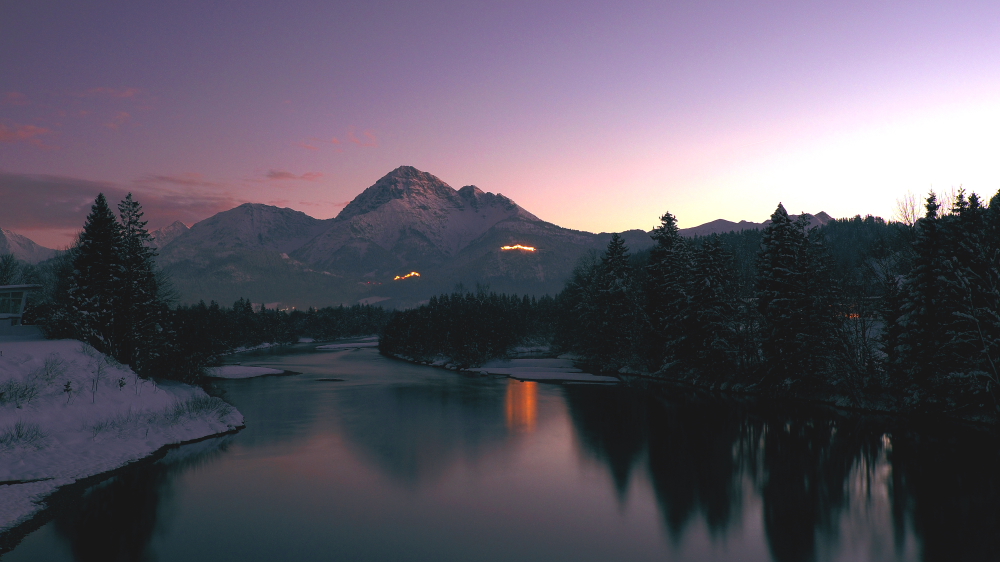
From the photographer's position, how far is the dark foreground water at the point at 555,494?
66.5 ft

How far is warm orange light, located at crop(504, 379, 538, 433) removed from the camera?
45456 mm

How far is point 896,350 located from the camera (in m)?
40.8

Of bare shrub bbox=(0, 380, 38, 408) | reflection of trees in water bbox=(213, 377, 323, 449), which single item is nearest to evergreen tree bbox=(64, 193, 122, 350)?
reflection of trees in water bbox=(213, 377, 323, 449)

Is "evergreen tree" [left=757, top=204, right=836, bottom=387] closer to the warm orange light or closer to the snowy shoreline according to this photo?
the warm orange light

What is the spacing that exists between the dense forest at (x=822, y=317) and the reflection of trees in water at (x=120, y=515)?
4337 centimetres

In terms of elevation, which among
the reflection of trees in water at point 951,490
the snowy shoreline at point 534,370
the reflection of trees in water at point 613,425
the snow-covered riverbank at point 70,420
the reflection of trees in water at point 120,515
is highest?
the snow-covered riverbank at point 70,420

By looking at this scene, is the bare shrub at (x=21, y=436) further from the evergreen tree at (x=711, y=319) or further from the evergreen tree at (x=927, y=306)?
the evergreen tree at (x=711, y=319)

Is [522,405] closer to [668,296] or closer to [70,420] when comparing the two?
[668,296]

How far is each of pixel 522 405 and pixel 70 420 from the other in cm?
3535

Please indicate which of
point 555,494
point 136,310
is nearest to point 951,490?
point 555,494

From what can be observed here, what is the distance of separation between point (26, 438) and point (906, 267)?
205ft

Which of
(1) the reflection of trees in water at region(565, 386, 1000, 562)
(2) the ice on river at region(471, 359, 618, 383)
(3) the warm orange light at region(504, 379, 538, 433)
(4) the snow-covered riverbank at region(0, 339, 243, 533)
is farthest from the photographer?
(2) the ice on river at region(471, 359, 618, 383)

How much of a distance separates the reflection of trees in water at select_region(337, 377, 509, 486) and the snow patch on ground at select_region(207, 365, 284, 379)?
24449 millimetres

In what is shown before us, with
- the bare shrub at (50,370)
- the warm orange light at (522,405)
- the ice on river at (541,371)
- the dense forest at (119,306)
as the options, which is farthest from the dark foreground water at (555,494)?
the ice on river at (541,371)
